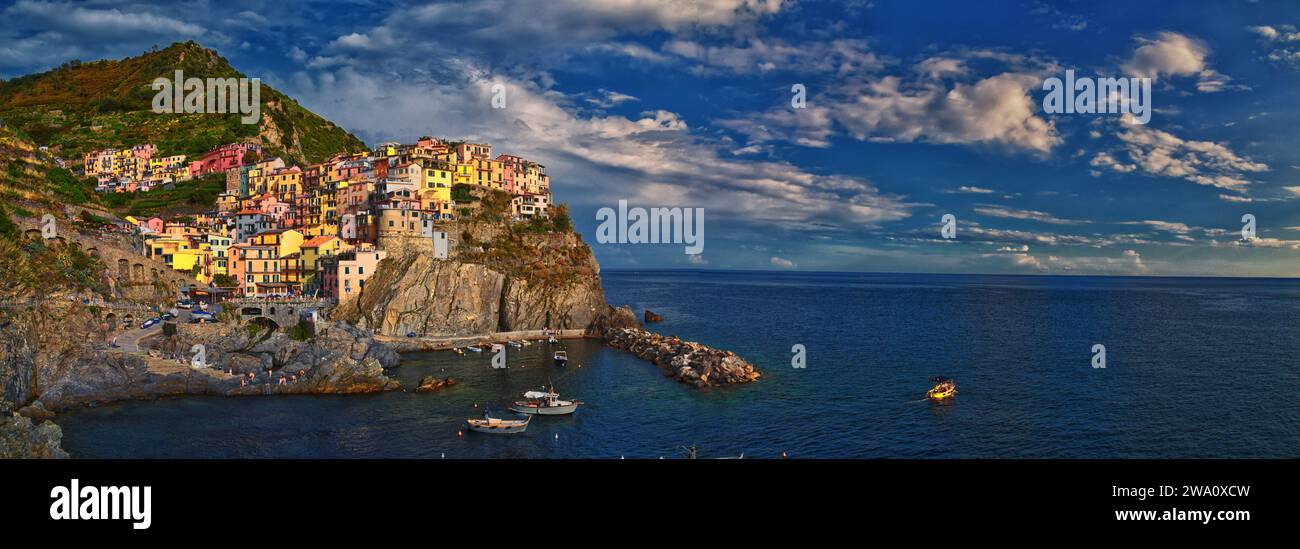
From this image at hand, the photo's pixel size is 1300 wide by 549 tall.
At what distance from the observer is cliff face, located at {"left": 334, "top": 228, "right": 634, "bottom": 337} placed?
72.8 m

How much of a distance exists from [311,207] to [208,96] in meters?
63.2

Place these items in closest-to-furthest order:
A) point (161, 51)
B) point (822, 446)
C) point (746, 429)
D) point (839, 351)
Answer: point (822, 446) → point (746, 429) → point (839, 351) → point (161, 51)

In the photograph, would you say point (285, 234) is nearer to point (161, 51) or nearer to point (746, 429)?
point (746, 429)

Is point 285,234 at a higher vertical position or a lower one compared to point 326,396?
higher

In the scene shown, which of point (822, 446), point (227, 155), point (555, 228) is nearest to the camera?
point (822, 446)

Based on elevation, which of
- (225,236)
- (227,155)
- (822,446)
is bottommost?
(822,446)

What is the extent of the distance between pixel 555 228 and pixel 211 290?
40977mm

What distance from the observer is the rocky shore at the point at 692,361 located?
52.9 metres

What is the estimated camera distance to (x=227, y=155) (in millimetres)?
109875

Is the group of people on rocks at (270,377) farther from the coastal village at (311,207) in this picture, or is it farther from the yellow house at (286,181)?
the yellow house at (286,181)
